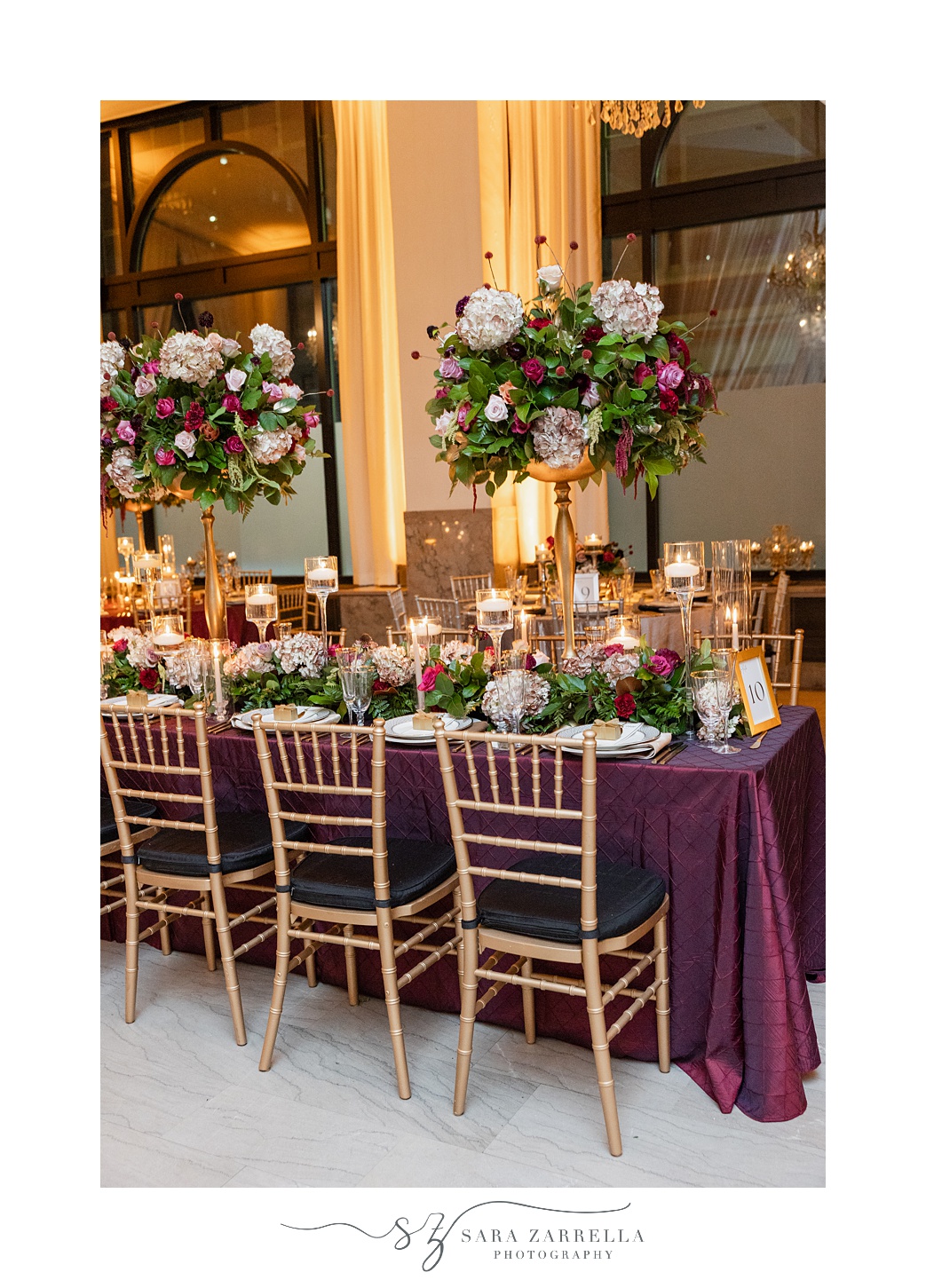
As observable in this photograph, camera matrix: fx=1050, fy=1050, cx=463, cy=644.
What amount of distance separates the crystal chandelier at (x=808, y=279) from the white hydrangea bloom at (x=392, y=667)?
222 inches

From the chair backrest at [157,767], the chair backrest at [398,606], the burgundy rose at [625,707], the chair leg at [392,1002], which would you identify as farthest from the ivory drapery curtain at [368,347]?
the chair leg at [392,1002]

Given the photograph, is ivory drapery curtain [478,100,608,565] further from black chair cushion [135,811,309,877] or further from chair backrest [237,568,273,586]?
black chair cushion [135,811,309,877]

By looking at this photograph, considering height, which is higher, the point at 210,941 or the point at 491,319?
the point at 491,319

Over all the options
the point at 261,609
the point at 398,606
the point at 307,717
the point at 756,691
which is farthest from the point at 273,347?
the point at 398,606

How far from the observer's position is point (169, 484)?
3467 mm

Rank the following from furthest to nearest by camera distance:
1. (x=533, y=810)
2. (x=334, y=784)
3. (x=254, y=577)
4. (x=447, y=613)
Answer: (x=254, y=577) < (x=447, y=613) < (x=334, y=784) < (x=533, y=810)

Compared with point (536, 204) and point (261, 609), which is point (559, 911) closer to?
point (261, 609)

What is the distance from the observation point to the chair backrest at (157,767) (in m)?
2.82

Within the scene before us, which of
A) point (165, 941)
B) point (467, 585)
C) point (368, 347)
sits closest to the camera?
point (165, 941)

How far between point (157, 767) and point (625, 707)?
4.26 ft

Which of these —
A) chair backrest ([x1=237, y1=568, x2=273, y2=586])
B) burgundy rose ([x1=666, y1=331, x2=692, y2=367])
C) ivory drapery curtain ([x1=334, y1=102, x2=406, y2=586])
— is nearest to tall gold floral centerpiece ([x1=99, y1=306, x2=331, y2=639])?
burgundy rose ([x1=666, y1=331, x2=692, y2=367])

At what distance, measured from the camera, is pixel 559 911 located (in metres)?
2.34

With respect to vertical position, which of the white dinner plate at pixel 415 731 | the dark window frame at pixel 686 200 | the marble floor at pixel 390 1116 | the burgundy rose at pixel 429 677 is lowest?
the marble floor at pixel 390 1116

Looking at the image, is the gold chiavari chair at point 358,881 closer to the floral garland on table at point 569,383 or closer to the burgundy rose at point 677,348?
the floral garland on table at point 569,383
